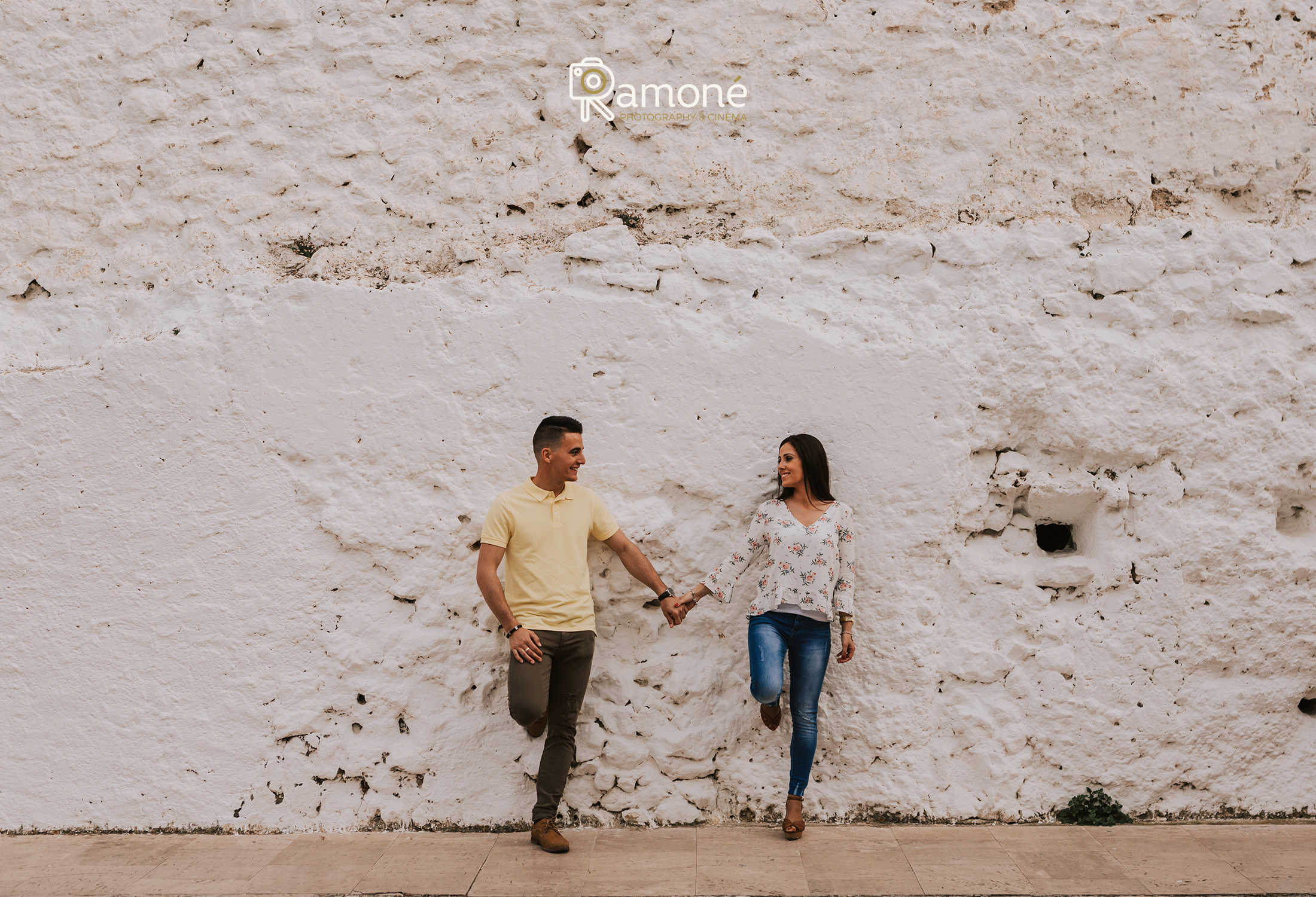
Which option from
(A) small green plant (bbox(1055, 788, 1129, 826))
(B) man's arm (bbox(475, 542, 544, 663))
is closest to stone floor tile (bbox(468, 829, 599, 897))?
(B) man's arm (bbox(475, 542, 544, 663))

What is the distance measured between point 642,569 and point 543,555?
40 centimetres

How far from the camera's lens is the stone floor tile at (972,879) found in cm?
284

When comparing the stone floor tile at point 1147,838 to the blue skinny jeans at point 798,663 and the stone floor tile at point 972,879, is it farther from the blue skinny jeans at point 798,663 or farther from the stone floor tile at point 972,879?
the blue skinny jeans at point 798,663

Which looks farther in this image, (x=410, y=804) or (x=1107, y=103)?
(x=1107, y=103)

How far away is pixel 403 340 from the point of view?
141 inches

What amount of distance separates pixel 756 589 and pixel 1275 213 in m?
→ 2.73

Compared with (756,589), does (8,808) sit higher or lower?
lower

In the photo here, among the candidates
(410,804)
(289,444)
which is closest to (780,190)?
(289,444)

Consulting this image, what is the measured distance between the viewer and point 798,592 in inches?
126

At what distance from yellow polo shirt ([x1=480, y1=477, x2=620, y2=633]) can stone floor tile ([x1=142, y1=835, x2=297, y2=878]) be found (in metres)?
1.29

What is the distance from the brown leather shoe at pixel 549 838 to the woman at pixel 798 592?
33.3 inches

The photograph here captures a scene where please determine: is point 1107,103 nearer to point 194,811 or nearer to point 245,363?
point 245,363

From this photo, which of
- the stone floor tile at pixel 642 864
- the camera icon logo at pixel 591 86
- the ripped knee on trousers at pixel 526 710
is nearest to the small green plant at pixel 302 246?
the camera icon logo at pixel 591 86
